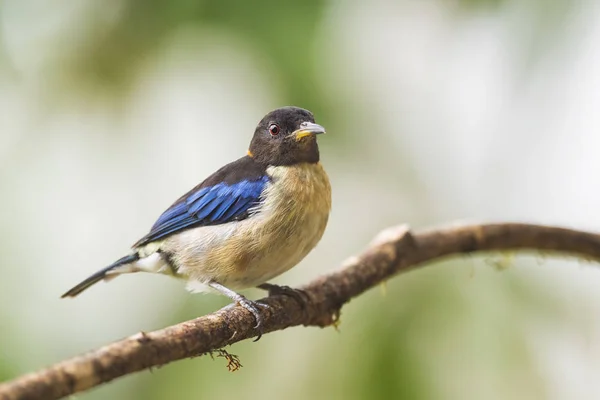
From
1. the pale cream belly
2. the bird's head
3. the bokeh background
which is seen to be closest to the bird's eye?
the bird's head

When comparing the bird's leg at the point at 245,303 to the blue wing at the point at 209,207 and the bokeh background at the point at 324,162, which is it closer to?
the blue wing at the point at 209,207

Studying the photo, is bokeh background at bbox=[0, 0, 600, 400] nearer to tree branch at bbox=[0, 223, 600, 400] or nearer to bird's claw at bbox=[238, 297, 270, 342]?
tree branch at bbox=[0, 223, 600, 400]

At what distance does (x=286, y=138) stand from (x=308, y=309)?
25.5 inches

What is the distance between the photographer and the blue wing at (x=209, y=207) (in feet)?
9.12

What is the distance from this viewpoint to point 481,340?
150 inches

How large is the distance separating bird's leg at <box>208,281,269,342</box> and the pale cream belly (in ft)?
0.10

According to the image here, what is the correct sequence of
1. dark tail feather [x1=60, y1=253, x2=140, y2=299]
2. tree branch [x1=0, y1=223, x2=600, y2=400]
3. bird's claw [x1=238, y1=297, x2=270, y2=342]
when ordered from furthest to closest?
dark tail feather [x1=60, y1=253, x2=140, y2=299] → bird's claw [x1=238, y1=297, x2=270, y2=342] → tree branch [x1=0, y1=223, x2=600, y2=400]

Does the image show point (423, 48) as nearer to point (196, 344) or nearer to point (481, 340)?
point (481, 340)

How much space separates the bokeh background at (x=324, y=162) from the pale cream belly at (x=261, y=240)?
0.74 m

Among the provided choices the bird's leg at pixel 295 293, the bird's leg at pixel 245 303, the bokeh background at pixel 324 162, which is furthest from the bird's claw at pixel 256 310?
the bokeh background at pixel 324 162

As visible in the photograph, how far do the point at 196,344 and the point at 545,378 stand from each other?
267cm

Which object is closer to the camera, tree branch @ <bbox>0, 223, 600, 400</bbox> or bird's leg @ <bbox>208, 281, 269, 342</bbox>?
tree branch @ <bbox>0, 223, 600, 400</bbox>

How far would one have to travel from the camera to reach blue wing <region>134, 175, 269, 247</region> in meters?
2.78

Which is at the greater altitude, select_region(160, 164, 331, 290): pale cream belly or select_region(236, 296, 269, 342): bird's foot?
select_region(160, 164, 331, 290): pale cream belly
